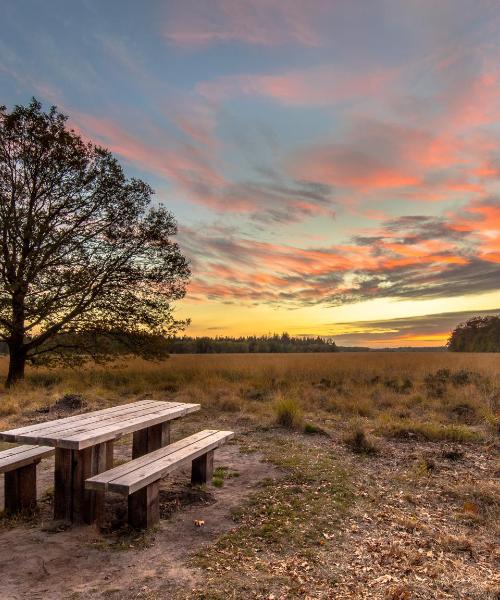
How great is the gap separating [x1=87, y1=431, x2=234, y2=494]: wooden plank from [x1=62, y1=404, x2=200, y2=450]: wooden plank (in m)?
0.35

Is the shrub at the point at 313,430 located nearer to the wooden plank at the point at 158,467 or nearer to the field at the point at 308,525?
the field at the point at 308,525

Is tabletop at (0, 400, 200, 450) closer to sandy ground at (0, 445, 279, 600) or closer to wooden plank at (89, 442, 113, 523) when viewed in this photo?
wooden plank at (89, 442, 113, 523)

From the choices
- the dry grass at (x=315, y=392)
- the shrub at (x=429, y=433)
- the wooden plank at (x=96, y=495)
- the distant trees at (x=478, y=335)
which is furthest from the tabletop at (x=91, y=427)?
the distant trees at (x=478, y=335)

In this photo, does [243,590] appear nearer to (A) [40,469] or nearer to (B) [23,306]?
(A) [40,469]

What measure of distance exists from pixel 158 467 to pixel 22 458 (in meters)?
1.50

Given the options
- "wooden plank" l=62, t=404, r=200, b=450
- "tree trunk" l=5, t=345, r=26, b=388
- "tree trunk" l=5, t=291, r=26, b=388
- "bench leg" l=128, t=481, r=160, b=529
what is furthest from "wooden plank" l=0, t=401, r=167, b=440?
"tree trunk" l=5, t=345, r=26, b=388

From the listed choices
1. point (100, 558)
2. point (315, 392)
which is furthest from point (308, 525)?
point (315, 392)

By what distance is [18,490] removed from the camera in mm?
4918

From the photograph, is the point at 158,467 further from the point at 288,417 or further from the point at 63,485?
the point at 288,417

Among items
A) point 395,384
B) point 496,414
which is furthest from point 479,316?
point 496,414

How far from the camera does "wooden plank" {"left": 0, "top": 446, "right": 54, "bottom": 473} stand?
469cm

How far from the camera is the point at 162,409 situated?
6074 millimetres

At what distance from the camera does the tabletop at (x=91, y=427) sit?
13.9 feet

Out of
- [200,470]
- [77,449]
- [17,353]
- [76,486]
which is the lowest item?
[200,470]
